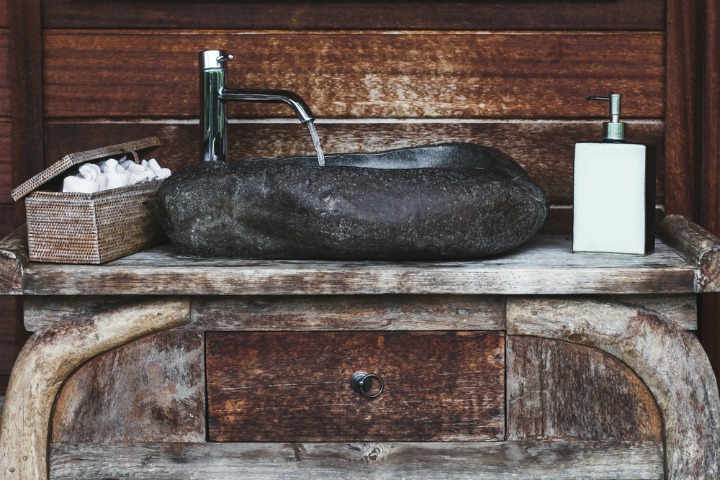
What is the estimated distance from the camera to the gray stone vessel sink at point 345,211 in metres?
1.07

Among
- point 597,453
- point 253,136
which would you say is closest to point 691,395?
point 597,453

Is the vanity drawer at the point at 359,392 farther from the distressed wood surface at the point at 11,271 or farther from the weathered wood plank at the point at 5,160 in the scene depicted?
the weathered wood plank at the point at 5,160

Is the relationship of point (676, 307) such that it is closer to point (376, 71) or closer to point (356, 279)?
point (356, 279)

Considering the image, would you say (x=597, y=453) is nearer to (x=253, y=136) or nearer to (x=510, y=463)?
(x=510, y=463)

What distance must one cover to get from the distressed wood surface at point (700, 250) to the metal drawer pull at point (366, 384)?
416mm

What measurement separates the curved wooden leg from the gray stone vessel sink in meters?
0.12

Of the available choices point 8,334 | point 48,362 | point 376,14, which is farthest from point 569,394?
point 8,334

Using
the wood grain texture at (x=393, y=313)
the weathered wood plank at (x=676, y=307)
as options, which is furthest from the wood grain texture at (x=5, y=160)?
the weathered wood plank at (x=676, y=307)

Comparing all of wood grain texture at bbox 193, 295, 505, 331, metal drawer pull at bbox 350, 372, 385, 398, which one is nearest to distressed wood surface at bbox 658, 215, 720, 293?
wood grain texture at bbox 193, 295, 505, 331

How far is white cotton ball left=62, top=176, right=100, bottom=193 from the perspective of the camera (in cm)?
112

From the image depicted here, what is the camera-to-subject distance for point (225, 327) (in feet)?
3.53

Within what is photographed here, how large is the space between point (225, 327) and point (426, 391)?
271 millimetres

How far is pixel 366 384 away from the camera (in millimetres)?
1062

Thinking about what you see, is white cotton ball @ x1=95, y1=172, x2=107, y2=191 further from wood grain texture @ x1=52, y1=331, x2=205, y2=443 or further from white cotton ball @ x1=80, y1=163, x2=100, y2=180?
wood grain texture @ x1=52, y1=331, x2=205, y2=443
